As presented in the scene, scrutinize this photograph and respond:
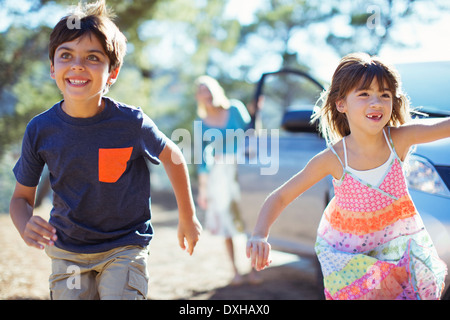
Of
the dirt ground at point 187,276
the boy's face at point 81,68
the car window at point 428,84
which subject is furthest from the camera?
the dirt ground at point 187,276

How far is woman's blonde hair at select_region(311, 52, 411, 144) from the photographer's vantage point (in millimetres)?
2148

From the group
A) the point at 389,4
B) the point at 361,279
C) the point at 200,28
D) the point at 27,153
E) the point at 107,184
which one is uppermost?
the point at 200,28

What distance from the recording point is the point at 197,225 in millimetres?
2295

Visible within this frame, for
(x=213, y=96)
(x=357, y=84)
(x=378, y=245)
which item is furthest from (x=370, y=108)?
(x=213, y=96)

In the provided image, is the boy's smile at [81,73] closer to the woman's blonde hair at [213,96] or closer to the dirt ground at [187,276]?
the dirt ground at [187,276]

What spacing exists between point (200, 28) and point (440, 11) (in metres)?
5.99

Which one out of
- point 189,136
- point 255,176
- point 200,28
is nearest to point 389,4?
point 200,28

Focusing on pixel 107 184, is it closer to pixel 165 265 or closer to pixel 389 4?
pixel 165 265

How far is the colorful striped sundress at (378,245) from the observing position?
76.2 inches

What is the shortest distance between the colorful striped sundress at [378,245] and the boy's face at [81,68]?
120cm

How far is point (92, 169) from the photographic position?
216 centimetres

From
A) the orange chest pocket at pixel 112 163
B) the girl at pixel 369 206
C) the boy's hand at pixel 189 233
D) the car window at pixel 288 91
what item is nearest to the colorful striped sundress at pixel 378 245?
the girl at pixel 369 206

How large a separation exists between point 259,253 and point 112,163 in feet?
2.57
